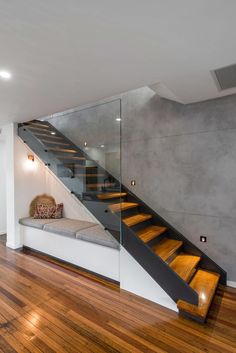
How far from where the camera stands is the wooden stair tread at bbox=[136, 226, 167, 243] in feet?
9.17

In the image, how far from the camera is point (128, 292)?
2621 millimetres

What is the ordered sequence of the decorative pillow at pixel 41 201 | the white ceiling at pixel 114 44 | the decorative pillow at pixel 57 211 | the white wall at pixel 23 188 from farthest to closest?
the decorative pillow at pixel 41 201 → the decorative pillow at pixel 57 211 → the white wall at pixel 23 188 → the white ceiling at pixel 114 44

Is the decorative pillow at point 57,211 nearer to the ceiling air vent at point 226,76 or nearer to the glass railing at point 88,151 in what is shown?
the glass railing at point 88,151

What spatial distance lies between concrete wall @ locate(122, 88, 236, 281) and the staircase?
199mm

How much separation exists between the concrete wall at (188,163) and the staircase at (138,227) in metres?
0.20

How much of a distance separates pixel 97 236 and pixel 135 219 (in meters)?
0.63

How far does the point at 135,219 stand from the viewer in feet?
10.1

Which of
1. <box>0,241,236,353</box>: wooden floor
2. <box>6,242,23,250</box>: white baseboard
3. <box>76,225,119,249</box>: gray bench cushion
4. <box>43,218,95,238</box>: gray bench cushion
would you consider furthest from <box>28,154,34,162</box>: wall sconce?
<box>0,241,236,353</box>: wooden floor

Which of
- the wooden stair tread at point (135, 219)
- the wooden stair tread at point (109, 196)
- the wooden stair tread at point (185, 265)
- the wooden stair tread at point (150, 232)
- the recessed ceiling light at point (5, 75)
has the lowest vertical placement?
the wooden stair tread at point (185, 265)

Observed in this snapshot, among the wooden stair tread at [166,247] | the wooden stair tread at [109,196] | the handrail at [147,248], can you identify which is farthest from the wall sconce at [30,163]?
the wooden stair tread at [166,247]

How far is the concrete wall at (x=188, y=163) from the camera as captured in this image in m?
2.79

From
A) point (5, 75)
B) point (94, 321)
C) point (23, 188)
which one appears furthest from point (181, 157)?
point (23, 188)

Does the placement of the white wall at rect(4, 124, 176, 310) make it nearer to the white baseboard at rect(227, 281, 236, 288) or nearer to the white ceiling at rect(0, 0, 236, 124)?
the white ceiling at rect(0, 0, 236, 124)

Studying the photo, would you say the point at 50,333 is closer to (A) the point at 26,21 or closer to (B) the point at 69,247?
(B) the point at 69,247
